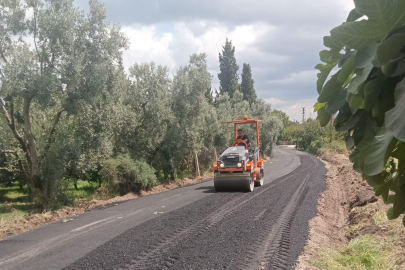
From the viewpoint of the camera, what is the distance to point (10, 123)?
1327 cm

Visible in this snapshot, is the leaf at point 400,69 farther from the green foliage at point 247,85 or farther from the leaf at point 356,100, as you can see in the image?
the green foliage at point 247,85

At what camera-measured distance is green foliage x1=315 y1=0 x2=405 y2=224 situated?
Answer: 1071 mm

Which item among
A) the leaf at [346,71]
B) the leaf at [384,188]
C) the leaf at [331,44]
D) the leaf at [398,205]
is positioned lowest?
Result: the leaf at [398,205]

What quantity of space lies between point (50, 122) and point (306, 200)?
11.6m

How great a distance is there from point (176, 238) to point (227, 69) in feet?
173

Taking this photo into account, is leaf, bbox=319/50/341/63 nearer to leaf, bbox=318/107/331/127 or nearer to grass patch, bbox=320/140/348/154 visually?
leaf, bbox=318/107/331/127

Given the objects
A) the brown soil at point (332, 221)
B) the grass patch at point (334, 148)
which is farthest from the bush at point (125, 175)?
the grass patch at point (334, 148)

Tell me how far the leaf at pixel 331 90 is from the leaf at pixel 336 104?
2cm

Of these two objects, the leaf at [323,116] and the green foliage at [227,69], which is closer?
the leaf at [323,116]

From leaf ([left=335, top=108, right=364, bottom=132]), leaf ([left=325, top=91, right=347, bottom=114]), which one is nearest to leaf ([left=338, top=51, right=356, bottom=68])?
leaf ([left=325, top=91, right=347, bottom=114])

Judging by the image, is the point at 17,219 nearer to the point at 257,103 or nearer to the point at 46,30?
the point at 46,30

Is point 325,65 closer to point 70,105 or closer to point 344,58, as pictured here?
point 344,58

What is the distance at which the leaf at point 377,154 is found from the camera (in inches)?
41.7

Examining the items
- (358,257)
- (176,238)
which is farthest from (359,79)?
(176,238)
